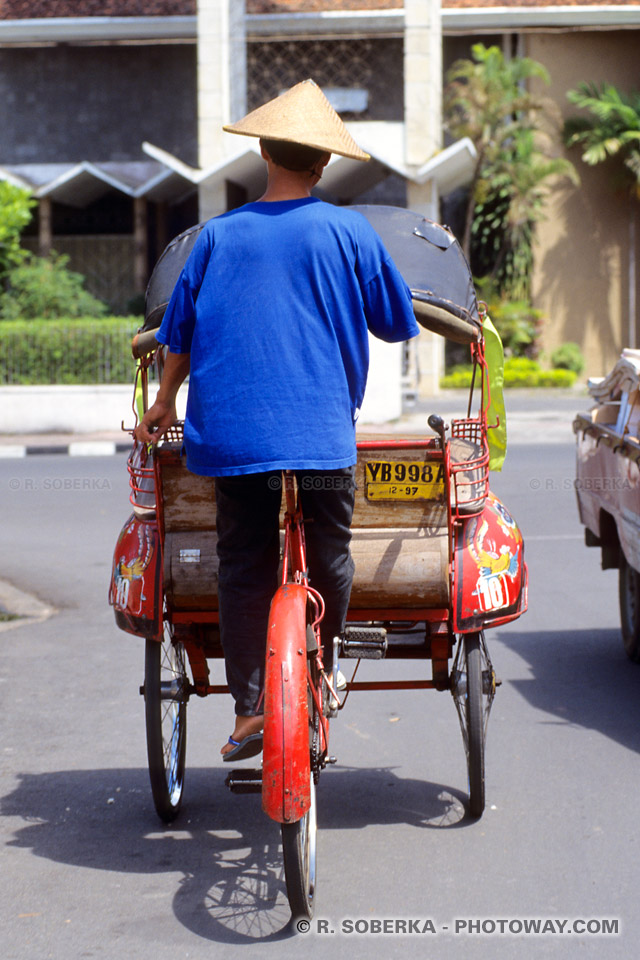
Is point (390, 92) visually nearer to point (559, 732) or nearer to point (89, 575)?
point (89, 575)

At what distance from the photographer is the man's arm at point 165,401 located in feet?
11.9

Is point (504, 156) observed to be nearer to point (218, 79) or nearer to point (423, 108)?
point (423, 108)

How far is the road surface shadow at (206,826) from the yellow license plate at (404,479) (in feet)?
3.69

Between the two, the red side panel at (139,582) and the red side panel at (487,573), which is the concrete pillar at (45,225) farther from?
the red side panel at (487,573)

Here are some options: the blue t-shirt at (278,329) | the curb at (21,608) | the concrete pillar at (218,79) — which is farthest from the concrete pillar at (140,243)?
the blue t-shirt at (278,329)

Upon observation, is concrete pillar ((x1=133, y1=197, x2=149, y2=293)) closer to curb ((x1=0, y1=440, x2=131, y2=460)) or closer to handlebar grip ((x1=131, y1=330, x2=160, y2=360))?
curb ((x1=0, y1=440, x2=131, y2=460))

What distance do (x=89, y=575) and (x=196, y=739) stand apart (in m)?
3.69

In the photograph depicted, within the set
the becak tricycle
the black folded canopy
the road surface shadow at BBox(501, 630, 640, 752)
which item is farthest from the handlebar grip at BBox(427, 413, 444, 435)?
the road surface shadow at BBox(501, 630, 640, 752)

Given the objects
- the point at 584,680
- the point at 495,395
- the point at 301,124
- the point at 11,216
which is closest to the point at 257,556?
the point at 301,124

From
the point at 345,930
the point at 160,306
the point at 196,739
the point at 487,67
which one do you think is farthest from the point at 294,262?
the point at 487,67

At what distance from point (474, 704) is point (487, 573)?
1.40ft

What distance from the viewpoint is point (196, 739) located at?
5.18m

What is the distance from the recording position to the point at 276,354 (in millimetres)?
3361

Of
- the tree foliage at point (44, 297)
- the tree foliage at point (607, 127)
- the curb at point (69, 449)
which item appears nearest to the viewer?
the curb at point (69, 449)
